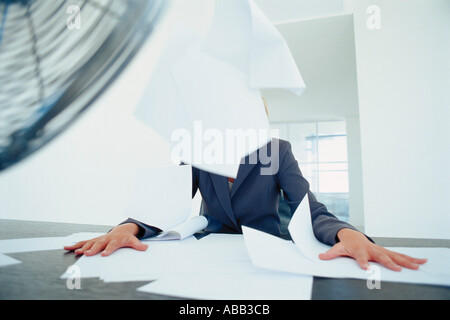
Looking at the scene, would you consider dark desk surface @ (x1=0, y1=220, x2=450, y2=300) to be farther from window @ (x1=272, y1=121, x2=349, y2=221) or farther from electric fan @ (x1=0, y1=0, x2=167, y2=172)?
window @ (x1=272, y1=121, x2=349, y2=221)

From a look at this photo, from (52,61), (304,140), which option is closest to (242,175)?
(52,61)

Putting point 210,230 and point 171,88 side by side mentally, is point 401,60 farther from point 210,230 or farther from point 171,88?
point 171,88

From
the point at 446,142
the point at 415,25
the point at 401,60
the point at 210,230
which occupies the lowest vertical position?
the point at 210,230

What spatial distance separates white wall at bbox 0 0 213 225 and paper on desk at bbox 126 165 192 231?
1.67 meters

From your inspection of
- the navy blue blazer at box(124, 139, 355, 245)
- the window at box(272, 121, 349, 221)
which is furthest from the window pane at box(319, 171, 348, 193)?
the navy blue blazer at box(124, 139, 355, 245)

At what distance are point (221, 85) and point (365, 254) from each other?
298mm

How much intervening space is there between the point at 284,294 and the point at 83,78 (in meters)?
0.39

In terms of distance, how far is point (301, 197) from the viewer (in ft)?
2.30

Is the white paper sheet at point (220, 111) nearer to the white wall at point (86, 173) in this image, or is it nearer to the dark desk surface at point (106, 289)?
the dark desk surface at point (106, 289)

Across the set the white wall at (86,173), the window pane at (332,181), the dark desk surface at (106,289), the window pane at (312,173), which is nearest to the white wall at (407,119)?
the white wall at (86,173)

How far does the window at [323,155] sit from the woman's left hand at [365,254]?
636cm

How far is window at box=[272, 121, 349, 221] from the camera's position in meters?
6.77
